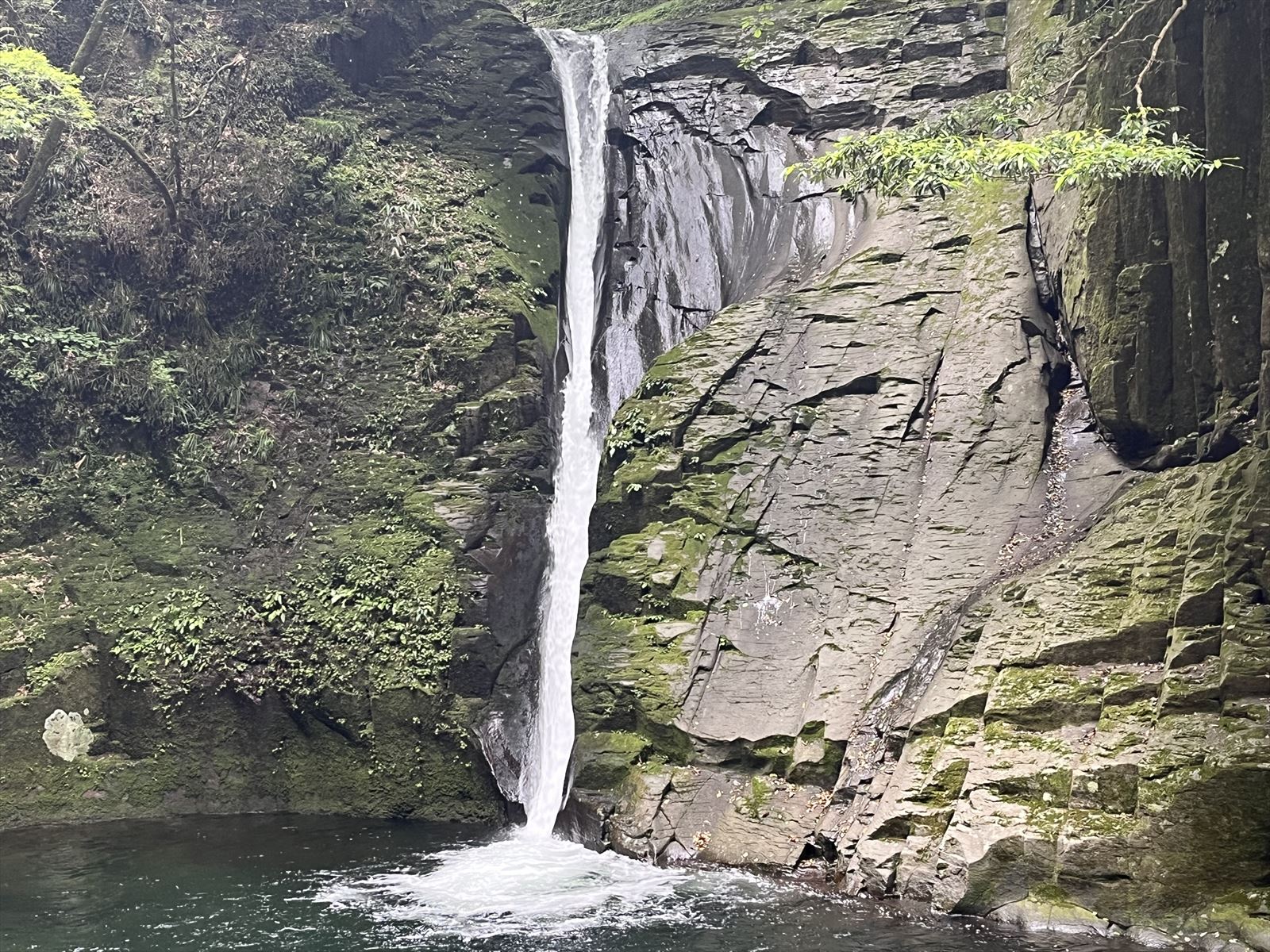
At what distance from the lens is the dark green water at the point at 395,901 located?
332 inches

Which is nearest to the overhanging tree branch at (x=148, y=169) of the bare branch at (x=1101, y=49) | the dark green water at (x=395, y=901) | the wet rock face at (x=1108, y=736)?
the dark green water at (x=395, y=901)

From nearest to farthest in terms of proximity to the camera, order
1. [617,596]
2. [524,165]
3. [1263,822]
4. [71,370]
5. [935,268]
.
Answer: [1263,822] → [617,596] → [935,268] → [71,370] → [524,165]

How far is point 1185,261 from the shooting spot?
1148cm

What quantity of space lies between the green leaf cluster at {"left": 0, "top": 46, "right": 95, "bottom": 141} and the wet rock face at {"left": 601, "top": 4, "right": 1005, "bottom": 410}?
9.18 meters

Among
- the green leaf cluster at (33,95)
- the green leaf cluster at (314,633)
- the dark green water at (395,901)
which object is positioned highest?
the green leaf cluster at (33,95)

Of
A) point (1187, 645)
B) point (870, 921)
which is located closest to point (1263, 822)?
point (1187, 645)

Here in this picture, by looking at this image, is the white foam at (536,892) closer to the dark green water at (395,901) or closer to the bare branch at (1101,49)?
the dark green water at (395,901)

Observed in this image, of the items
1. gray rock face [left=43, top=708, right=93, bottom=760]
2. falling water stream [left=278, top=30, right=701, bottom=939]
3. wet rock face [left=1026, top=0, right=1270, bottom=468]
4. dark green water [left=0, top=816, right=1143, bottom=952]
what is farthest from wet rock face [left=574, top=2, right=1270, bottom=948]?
gray rock face [left=43, top=708, right=93, bottom=760]

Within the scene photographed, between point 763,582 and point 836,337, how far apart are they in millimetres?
3929

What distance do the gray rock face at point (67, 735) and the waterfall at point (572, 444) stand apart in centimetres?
605

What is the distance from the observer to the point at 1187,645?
9.01 m

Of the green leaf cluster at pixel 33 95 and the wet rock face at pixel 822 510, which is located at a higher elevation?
the green leaf cluster at pixel 33 95

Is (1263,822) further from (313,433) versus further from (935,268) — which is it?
(313,433)

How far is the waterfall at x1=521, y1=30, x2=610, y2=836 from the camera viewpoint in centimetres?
1340
